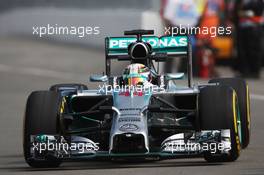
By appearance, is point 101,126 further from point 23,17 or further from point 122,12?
point 23,17

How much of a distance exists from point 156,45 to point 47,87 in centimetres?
879

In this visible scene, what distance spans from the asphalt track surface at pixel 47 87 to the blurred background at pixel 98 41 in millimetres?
24

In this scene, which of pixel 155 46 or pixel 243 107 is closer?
pixel 243 107

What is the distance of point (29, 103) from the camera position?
12.0 m

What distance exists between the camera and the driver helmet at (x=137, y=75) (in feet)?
42.0

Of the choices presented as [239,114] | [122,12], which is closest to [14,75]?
[122,12]

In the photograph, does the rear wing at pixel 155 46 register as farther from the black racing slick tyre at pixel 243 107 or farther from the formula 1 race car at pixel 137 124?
the formula 1 race car at pixel 137 124

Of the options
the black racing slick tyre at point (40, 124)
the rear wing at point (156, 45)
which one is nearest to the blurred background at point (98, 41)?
the rear wing at point (156, 45)

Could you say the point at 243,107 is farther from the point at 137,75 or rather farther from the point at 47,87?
the point at 47,87

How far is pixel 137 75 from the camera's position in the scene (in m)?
12.9

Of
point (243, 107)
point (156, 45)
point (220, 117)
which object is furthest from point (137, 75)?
point (220, 117)

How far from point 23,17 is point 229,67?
6782 mm

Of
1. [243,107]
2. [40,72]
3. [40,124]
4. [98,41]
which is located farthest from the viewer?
[98,41]

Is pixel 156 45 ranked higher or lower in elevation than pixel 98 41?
lower
